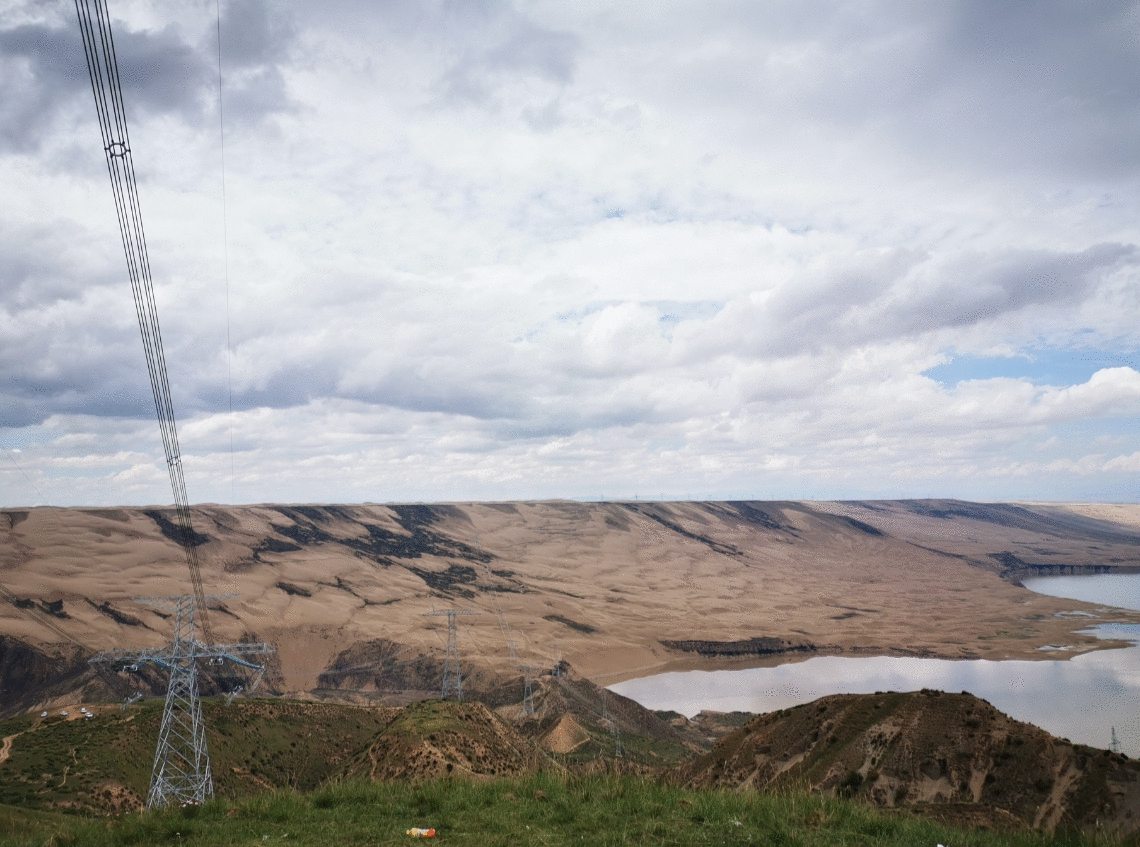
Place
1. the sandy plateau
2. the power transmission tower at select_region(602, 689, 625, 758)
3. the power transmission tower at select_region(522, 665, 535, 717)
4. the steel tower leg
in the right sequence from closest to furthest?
the steel tower leg, the power transmission tower at select_region(602, 689, 625, 758), the power transmission tower at select_region(522, 665, 535, 717), the sandy plateau

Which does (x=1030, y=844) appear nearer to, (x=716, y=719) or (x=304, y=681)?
(x=716, y=719)

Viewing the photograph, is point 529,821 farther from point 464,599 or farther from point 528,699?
point 464,599

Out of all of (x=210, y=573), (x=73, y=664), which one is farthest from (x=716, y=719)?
(x=210, y=573)

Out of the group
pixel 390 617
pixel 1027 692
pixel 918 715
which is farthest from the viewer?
pixel 390 617

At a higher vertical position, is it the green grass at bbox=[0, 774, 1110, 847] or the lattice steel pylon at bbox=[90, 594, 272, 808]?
the green grass at bbox=[0, 774, 1110, 847]

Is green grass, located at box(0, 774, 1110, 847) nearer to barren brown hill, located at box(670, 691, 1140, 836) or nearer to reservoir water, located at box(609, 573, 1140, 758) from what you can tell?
barren brown hill, located at box(670, 691, 1140, 836)

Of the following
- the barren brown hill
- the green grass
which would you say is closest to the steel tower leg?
the green grass

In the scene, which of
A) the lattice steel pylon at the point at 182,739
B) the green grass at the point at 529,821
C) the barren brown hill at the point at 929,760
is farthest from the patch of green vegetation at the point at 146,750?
the green grass at the point at 529,821
